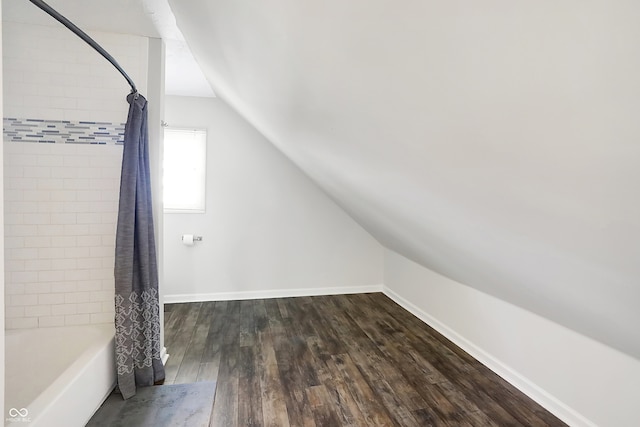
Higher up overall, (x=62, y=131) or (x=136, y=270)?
(x=62, y=131)

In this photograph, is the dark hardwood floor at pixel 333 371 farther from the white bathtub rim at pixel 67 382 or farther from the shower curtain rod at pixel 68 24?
the shower curtain rod at pixel 68 24

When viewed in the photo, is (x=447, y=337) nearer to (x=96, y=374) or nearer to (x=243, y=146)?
(x=96, y=374)

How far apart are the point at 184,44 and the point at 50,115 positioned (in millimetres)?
989

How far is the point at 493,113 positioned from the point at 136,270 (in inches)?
81.9

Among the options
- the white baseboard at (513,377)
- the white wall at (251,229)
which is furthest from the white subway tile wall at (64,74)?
the white baseboard at (513,377)

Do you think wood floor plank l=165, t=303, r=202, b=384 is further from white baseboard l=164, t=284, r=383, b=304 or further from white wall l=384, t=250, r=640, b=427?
white wall l=384, t=250, r=640, b=427

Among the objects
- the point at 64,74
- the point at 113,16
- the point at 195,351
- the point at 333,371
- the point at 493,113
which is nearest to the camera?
the point at 493,113

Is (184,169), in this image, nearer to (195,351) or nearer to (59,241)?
(59,241)

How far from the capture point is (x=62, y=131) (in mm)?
2104

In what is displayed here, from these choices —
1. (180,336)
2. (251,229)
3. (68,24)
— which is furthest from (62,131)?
(251,229)

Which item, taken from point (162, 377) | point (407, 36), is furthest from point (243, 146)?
point (407, 36)

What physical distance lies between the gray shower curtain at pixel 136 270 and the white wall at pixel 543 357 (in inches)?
89.5

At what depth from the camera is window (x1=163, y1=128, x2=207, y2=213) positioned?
3.52 metres

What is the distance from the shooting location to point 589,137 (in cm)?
57
